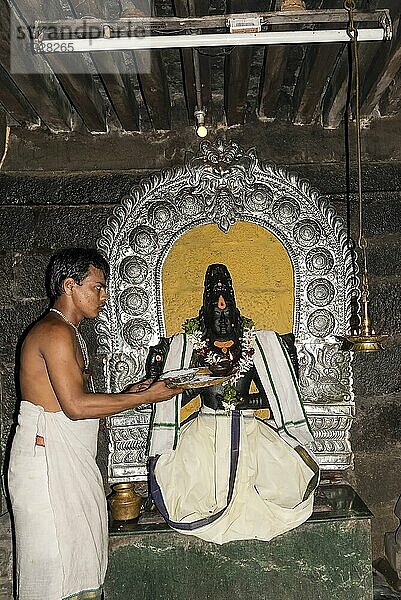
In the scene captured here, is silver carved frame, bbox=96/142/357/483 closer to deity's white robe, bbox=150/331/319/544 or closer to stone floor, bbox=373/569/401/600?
deity's white robe, bbox=150/331/319/544

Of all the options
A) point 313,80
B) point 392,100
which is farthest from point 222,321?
point 392,100

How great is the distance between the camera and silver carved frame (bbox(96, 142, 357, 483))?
208 inches

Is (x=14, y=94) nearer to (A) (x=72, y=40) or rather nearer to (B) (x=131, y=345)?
(A) (x=72, y=40)

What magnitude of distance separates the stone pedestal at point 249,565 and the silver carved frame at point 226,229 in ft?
3.02

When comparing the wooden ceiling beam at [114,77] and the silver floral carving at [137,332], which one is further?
the silver floral carving at [137,332]

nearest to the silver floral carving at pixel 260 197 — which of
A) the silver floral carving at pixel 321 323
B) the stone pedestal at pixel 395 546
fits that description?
the silver floral carving at pixel 321 323

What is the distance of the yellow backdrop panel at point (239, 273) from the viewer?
17.8 ft

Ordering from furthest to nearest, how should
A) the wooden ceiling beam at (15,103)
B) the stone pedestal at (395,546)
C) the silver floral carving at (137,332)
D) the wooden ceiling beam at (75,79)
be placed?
the silver floral carving at (137,332) → the stone pedestal at (395,546) → the wooden ceiling beam at (15,103) → the wooden ceiling beam at (75,79)

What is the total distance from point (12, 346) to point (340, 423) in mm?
2566

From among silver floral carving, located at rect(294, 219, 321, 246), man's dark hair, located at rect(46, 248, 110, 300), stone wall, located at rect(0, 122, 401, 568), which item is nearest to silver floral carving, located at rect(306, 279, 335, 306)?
silver floral carving, located at rect(294, 219, 321, 246)

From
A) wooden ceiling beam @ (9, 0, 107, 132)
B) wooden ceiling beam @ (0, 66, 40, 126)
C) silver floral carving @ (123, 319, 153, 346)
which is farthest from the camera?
silver floral carving @ (123, 319, 153, 346)

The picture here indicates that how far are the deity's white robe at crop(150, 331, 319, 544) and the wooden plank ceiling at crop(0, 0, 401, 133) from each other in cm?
185

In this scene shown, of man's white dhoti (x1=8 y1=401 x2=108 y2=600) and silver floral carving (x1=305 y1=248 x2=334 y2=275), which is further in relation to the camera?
silver floral carving (x1=305 y1=248 x2=334 y2=275)

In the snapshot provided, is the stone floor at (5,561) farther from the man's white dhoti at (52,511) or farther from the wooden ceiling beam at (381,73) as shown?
the wooden ceiling beam at (381,73)
